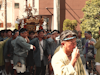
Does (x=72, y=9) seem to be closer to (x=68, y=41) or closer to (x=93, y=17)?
(x=93, y=17)

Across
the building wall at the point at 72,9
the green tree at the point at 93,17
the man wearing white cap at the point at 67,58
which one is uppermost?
the building wall at the point at 72,9

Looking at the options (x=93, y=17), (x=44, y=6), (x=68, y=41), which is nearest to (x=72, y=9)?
(x=44, y=6)

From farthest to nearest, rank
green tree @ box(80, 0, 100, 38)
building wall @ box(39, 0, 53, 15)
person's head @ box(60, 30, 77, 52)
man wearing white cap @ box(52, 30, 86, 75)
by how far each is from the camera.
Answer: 1. building wall @ box(39, 0, 53, 15)
2. green tree @ box(80, 0, 100, 38)
3. person's head @ box(60, 30, 77, 52)
4. man wearing white cap @ box(52, 30, 86, 75)

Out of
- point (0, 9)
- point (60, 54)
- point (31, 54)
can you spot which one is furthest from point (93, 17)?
point (0, 9)

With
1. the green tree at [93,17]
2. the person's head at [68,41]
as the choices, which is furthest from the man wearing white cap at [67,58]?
the green tree at [93,17]

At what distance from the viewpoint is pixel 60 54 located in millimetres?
2664

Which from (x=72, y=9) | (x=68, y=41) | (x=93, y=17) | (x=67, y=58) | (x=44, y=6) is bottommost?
(x=67, y=58)

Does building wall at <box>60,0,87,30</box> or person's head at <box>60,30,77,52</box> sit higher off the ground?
building wall at <box>60,0,87,30</box>

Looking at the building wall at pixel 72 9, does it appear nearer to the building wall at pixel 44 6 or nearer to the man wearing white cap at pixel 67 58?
the building wall at pixel 44 6

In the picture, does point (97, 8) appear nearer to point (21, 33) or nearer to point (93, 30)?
point (93, 30)

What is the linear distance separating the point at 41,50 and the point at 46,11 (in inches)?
727

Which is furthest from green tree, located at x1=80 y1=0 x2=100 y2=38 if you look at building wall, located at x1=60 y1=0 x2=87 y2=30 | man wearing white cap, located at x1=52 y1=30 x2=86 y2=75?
man wearing white cap, located at x1=52 y1=30 x2=86 y2=75

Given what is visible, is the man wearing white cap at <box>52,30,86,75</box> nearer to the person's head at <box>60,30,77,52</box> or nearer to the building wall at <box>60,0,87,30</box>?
the person's head at <box>60,30,77,52</box>

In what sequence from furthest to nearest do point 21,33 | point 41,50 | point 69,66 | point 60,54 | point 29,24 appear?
point 29,24, point 41,50, point 21,33, point 60,54, point 69,66
